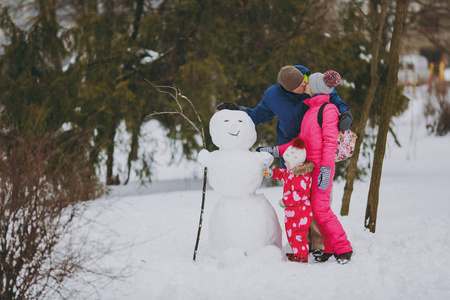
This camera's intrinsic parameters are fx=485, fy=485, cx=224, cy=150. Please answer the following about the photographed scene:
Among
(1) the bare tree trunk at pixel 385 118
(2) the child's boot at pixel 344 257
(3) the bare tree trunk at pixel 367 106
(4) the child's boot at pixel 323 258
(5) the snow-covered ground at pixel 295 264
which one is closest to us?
(5) the snow-covered ground at pixel 295 264

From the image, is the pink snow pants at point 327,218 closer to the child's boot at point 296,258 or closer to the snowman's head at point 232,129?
the child's boot at point 296,258

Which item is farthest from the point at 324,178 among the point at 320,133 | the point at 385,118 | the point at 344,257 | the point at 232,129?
the point at 385,118

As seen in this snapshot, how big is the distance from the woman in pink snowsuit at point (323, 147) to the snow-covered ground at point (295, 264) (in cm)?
16

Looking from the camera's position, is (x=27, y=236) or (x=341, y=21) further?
(x=341, y=21)

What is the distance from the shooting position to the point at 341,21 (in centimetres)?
777

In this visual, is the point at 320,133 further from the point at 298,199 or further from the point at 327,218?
the point at 327,218

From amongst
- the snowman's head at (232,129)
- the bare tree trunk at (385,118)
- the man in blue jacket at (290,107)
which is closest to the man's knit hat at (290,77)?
the man in blue jacket at (290,107)

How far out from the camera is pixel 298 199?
3564mm

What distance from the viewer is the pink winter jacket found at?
3.47 metres

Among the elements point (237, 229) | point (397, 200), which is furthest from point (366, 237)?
point (397, 200)

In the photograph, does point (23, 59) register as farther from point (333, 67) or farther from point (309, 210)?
point (309, 210)

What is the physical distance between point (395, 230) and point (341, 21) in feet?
14.1

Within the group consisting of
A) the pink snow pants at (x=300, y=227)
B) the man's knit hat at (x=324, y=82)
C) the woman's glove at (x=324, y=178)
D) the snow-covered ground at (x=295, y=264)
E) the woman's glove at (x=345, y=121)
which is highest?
the man's knit hat at (x=324, y=82)

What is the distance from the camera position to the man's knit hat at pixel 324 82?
3.59 m
